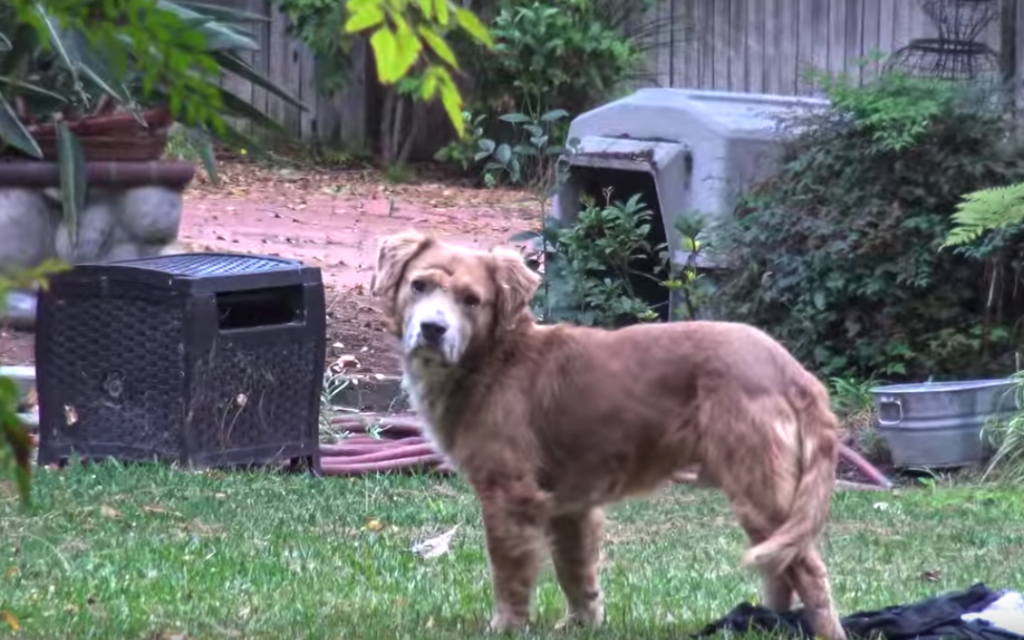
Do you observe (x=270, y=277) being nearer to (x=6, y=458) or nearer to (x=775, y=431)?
(x=775, y=431)

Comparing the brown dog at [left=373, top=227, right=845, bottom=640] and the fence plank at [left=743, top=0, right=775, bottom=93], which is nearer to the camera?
the brown dog at [left=373, top=227, right=845, bottom=640]

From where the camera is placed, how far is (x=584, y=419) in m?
5.18

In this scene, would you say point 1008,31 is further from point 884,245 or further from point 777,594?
point 777,594

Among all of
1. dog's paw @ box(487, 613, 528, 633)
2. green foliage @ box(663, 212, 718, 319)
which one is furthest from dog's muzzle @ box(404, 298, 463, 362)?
green foliage @ box(663, 212, 718, 319)

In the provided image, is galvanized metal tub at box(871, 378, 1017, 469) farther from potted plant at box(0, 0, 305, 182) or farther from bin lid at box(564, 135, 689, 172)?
potted plant at box(0, 0, 305, 182)

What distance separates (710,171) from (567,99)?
1030cm

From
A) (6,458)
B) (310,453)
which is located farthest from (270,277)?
(6,458)

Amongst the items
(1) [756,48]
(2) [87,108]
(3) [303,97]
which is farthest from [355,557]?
(3) [303,97]

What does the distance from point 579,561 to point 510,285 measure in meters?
0.85

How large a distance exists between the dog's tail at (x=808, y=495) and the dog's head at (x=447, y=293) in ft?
3.05

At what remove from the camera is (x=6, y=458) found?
2.59 m

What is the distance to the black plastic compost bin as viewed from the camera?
861 cm

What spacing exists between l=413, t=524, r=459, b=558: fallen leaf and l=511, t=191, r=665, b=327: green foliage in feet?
14.0

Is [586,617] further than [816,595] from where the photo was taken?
Yes
